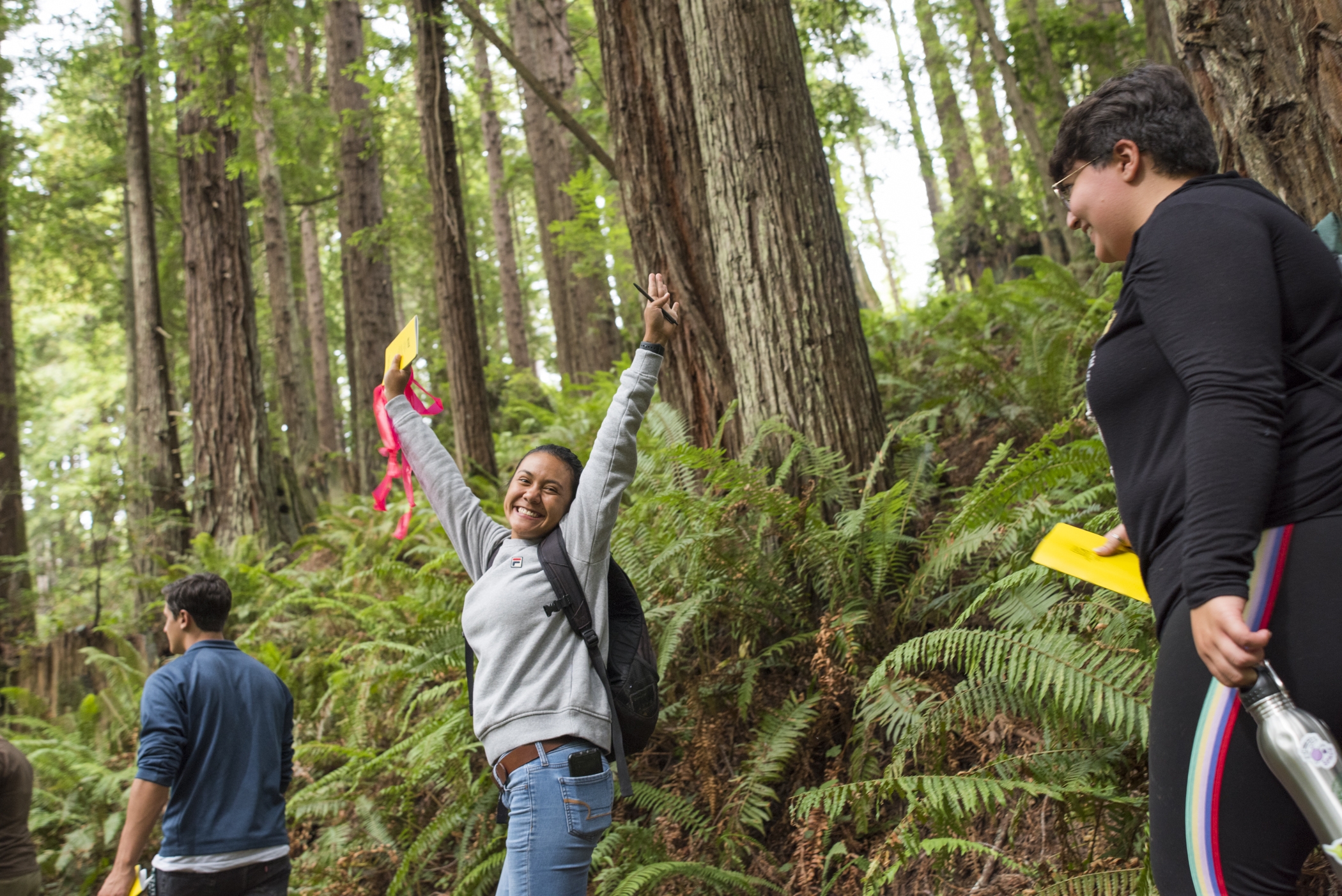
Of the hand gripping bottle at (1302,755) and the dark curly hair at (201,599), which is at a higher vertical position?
the dark curly hair at (201,599)

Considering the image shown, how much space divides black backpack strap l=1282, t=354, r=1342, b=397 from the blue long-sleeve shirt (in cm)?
370

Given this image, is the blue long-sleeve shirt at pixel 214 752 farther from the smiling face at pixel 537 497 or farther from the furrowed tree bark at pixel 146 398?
the furrowed tree bark at pixel 146 398

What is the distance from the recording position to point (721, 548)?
4070mm

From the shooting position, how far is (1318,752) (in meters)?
1.26

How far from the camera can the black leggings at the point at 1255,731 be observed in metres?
1.35

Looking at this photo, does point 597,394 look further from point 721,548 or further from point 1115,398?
point 1115,398

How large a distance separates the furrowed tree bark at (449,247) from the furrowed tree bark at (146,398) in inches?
137

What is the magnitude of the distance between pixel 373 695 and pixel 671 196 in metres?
3.36

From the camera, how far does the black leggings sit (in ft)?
4.42

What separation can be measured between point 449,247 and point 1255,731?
7608 mm

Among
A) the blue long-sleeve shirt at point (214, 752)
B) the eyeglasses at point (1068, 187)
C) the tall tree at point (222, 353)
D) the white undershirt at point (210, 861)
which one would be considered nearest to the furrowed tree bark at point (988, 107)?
the tall tree at point (222, 353)

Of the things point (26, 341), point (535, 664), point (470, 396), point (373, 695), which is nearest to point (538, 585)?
point (535, 664)

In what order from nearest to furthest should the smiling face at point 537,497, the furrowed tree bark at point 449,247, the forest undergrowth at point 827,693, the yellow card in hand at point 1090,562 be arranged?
the yellow card in hand at point 1090,562, the smiling face at point 537,497, the forest undergrowth at point 827,693, the furrowed tree bark at point 449,247

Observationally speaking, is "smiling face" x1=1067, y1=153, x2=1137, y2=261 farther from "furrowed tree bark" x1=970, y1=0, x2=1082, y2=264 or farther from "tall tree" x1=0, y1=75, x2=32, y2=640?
"tall tree" x1=0, y1=75, x2=32, y2=640
